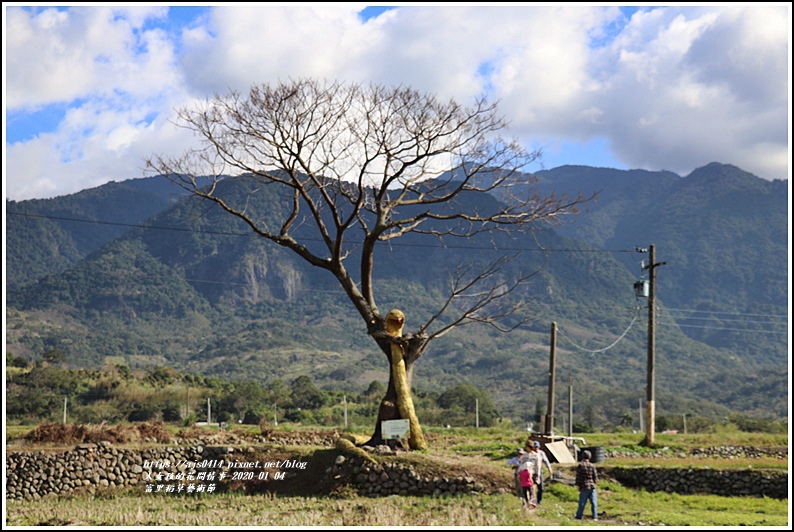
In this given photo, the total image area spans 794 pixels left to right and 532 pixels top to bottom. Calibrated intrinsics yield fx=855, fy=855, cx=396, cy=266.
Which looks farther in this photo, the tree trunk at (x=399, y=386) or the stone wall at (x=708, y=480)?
the tree trunk at (x=399, y=386)

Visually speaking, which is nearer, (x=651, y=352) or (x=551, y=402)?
(x=551, y=402)

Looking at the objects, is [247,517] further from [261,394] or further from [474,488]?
[261,394]

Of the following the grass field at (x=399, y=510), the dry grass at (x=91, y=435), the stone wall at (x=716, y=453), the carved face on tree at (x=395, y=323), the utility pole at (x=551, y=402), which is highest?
the carved face on tree at (x=395, y=323)

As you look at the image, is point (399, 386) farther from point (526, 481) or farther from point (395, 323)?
point (526, 481)

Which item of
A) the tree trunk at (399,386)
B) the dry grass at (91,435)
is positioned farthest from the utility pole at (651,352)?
the dry grass at (91,435)

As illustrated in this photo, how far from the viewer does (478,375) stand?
93.6 metres

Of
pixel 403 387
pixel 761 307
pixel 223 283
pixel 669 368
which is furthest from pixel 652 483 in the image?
pixel 761 307

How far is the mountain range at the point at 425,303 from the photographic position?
87.9 m

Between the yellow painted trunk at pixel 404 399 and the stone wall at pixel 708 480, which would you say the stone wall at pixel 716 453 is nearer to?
the stone wall at pixel 708 480

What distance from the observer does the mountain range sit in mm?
87938

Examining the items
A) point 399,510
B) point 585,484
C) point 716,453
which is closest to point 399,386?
point 399,510

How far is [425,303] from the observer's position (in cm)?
11362

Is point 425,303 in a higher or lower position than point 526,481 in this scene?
higher

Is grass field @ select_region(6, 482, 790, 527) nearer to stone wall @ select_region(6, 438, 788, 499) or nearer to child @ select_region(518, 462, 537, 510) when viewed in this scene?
child @ select_region(518, 462, 537, 510)
